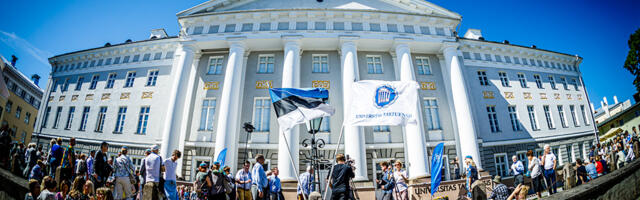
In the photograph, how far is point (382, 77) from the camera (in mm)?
17609

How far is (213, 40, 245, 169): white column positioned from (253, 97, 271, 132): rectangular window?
41.3 inches

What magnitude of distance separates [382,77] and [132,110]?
1801cm

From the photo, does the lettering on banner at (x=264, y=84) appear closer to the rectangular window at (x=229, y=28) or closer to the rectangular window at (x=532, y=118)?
the rectangular window at (x=229, y=28)

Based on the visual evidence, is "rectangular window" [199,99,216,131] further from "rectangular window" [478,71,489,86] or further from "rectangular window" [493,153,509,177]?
"rectangular window" [478,71,489,86]

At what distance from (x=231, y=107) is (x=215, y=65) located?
4.97 meters

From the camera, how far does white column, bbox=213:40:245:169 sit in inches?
549

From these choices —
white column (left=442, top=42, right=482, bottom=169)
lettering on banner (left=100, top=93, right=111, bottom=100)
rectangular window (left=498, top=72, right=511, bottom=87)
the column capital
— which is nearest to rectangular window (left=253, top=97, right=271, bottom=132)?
white column (left=442, top=42, right=482, bottom=169)

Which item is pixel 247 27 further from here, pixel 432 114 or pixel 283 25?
pixel 432 114

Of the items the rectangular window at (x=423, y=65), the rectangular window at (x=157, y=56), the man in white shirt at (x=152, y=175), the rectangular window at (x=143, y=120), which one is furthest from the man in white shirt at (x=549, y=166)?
the rectangular window at (x=157, y=56)

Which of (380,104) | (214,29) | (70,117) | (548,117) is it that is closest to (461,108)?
→ (548,117)

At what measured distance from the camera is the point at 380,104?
6438 mm

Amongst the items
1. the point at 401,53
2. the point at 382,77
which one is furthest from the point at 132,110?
the point at 401,53

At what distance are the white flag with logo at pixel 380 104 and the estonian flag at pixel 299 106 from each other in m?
0.69

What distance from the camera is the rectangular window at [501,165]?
17188mm
